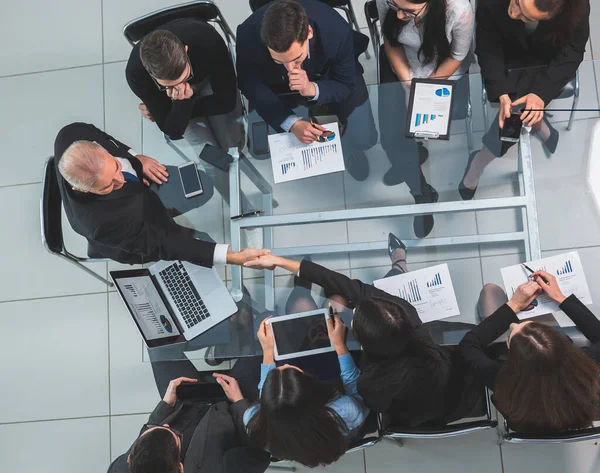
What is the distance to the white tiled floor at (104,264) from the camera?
2170 millimetres

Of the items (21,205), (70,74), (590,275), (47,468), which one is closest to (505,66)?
(590,275)

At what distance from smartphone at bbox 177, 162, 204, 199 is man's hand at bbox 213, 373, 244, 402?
83 cm

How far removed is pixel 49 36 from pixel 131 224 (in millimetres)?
2088

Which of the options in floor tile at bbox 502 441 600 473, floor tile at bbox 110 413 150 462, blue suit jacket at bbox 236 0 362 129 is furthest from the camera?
floor tile at bbox 110 413 150 462

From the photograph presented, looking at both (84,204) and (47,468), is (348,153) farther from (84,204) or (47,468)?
(47,468)

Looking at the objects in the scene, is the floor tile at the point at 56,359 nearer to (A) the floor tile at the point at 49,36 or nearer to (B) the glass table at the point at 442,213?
(B) the glass table at the point at 442,213

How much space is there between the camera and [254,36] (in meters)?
2.36

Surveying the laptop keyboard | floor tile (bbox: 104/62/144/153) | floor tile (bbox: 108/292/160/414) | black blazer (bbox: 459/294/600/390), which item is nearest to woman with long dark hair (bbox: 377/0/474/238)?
black blazer (bbox: 459/294/600/390)

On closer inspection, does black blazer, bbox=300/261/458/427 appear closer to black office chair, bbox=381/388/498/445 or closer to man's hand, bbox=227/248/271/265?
black office chair, bbox=381/388/498/445

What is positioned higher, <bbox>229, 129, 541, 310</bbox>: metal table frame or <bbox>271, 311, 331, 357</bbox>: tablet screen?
<bbox>229, 129, 541, 310</bbox>: metal table frame

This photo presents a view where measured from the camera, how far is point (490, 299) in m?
2.08

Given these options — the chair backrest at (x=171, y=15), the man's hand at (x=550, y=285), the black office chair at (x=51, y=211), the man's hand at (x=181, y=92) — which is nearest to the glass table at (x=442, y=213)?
the man's hand at (x=550, y=285)

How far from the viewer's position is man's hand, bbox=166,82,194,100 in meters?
2.35

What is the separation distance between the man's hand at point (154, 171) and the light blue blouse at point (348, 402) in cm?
94
